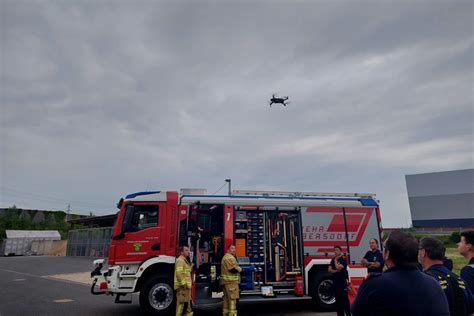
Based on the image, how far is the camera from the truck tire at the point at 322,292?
8.70 m

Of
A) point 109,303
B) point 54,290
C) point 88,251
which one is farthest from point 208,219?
point 88,251

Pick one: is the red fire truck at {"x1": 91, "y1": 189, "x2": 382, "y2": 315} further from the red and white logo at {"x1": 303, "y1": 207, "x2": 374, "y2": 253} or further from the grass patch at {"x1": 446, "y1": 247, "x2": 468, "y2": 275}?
the grass patch at {"x1": 446, "y1": 247, "x2": 468, "y2": 275}

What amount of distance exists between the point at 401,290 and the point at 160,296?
22.6 feet

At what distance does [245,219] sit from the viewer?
29.7 ft

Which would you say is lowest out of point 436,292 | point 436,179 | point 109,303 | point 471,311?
point 109,303

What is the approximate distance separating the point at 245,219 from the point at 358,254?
330cm

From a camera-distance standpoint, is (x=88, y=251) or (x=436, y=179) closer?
(x=88, y=251)

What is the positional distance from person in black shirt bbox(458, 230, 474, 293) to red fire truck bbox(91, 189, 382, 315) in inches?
222

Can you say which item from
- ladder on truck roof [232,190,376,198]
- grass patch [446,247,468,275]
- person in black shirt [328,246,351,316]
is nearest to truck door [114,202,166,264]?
ladder on truck roof [232,190,376,198]

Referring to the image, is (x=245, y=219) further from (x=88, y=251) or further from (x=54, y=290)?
(x=88, y=251)

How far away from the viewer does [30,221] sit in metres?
59.0

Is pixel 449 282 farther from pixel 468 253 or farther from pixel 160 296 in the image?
pixel 160 296

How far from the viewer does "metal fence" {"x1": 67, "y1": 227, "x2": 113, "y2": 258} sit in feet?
95.2

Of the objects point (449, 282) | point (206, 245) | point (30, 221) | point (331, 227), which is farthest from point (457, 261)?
point (30, 221)
